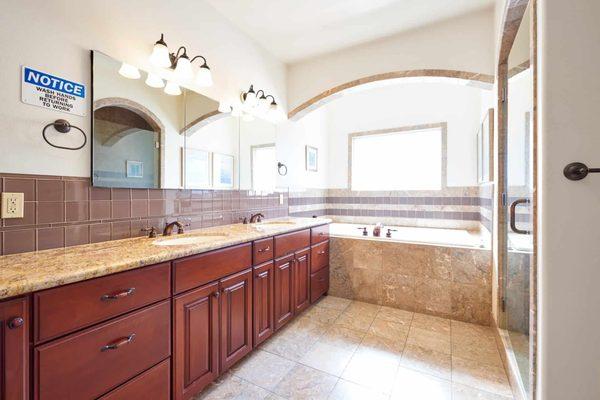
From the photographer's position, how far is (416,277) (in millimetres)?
2586

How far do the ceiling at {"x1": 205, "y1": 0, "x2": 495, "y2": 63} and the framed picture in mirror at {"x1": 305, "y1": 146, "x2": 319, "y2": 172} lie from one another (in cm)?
140

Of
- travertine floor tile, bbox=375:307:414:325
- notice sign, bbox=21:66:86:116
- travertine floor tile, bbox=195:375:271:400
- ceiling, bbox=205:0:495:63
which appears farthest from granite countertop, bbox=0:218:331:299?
ceiling, bbox=205:0:495:63

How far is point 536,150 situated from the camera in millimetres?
1016

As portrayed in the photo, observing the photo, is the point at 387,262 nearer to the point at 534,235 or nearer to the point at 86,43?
the point at 534,235

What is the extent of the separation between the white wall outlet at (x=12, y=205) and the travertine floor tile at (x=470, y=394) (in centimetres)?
242

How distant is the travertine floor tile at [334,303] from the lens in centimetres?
269

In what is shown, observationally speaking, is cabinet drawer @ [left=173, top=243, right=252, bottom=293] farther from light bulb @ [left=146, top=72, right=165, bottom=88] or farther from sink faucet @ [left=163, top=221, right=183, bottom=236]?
light bulb @ [left=146, top=72, right=165, bottom=88]

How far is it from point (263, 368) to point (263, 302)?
1.34 ft

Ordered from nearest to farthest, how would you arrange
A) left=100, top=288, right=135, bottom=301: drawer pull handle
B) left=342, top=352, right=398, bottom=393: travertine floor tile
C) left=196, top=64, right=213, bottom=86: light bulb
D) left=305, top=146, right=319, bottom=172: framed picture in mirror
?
left=100, top=288, right=135, bottom=301: drawer pull handle → left=342, top=352, right=398, bottom=393: travertine floor tile → left=196, top=64, right=213, bottom=86: light bulb → left=305, top=146, right=319, bottom=172: framed picture in mirror

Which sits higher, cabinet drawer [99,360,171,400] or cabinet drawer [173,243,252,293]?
cabinet drawer [173,243,252,293]

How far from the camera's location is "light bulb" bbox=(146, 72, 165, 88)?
175 cm

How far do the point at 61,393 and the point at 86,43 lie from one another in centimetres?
166

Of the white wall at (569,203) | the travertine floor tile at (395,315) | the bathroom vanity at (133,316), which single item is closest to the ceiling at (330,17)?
the white wall at (569,203)

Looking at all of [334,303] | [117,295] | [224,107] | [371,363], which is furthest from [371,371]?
[224,107]
